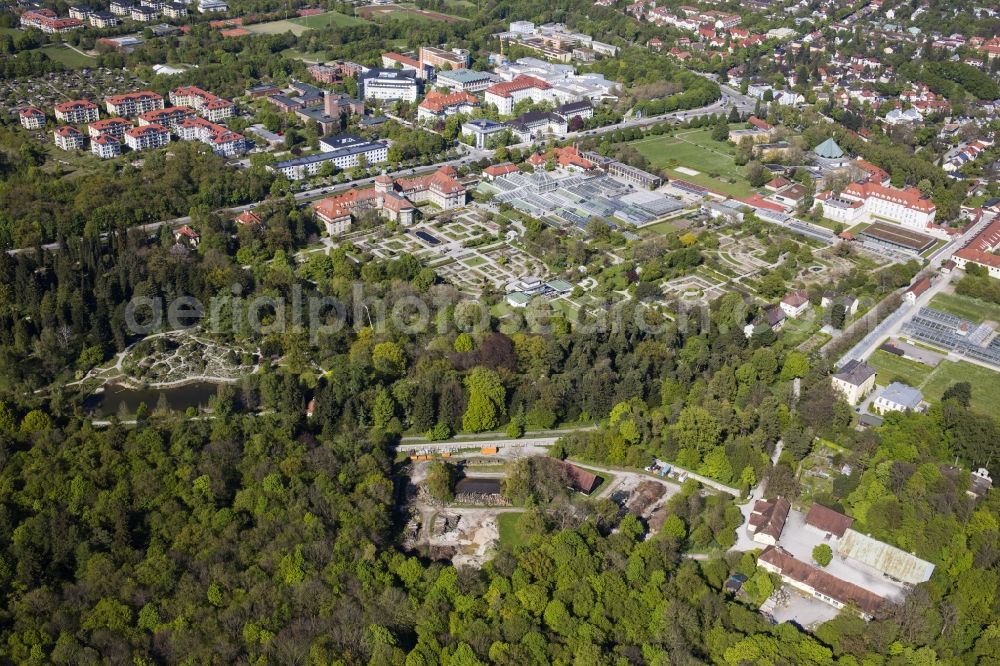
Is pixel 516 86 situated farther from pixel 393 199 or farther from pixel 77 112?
pixel 77 112

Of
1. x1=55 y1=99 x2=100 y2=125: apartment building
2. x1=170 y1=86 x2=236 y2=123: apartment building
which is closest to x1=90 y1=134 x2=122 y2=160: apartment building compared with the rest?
x1=55 y1=99 x2=100 y2=125: apartment building

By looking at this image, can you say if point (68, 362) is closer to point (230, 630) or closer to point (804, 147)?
point (230, 630)

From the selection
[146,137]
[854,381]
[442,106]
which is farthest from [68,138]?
[854,381]

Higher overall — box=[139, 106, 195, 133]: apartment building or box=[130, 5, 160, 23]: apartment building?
box=[130, 5, 160, 23]: apartment building

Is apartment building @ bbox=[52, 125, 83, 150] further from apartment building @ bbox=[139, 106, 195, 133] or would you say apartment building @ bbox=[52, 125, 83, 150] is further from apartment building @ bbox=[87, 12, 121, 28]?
apartment building @ bbox=[87, 12, 121, 28]

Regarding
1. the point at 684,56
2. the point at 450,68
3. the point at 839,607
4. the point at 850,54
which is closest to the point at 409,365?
the point at 839,607

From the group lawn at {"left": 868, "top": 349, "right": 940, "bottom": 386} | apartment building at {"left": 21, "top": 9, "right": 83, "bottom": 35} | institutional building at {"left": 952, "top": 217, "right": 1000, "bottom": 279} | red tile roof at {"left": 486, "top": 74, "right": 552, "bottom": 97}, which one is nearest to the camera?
lawn at {"left": 868, "top": 349, "right": 940, "bottom": 386}

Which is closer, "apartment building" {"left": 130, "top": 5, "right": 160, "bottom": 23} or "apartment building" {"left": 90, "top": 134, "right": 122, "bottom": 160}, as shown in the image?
"apartment building" {"left": 90, "top": 134, "right": 122, "bottom": 160}
